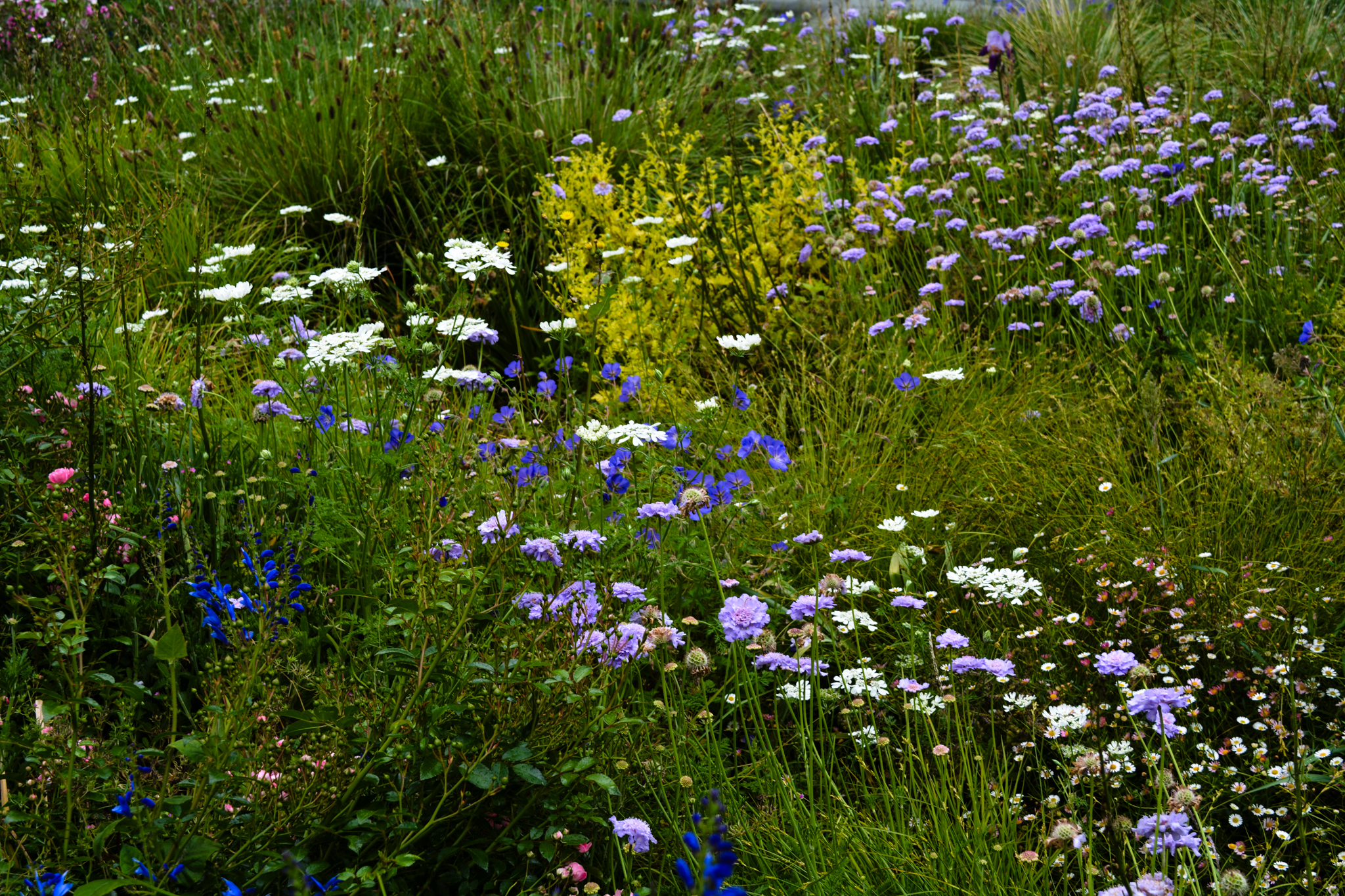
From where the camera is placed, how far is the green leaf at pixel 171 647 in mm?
1334

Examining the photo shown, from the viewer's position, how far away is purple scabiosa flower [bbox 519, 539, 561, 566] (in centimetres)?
185

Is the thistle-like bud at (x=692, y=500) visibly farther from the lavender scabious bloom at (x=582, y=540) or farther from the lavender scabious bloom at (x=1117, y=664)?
the lavender scabious bloom at (x=1117, y=664)

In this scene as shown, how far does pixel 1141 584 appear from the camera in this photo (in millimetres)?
2309

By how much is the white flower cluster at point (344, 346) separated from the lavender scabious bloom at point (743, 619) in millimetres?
891

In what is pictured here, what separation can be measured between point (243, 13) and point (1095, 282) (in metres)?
6.19

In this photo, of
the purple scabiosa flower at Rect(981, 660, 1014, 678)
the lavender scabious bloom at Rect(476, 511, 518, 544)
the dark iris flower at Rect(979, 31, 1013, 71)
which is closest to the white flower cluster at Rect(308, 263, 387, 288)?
the lavender scabious bloom at Rect(476, 511, 518, 544)

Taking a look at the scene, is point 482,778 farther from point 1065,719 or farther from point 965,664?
point 1065,719

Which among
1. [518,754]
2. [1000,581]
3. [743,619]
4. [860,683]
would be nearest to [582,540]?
[743,619]

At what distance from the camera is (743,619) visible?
1710 millimetres

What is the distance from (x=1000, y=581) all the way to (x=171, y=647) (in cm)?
138

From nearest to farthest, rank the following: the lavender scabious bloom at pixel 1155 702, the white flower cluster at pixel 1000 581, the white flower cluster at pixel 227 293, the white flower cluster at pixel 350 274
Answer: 1. the lavender scabious bloom at pixel 1155 702
2. the white flower cluster at pixel 1000 581
3. the white flower cluster at pixel 350 274
4. the white flower cluster at pixel 227 293

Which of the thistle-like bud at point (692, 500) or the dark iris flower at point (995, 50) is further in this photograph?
the dark iris flower at point (995, 50)

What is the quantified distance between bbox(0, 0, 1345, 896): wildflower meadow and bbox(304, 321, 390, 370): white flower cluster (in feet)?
0.04

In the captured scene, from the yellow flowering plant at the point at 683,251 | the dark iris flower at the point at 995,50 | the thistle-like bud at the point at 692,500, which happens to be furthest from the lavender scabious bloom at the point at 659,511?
the dark iris flower at the point at 995,50
